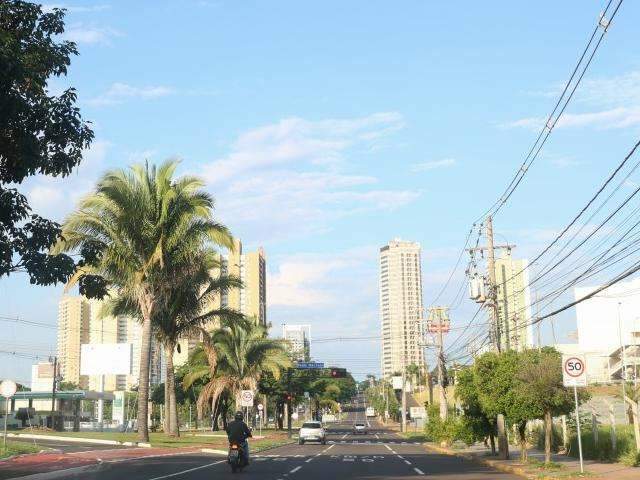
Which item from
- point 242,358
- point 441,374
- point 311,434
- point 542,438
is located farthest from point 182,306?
point 242,358

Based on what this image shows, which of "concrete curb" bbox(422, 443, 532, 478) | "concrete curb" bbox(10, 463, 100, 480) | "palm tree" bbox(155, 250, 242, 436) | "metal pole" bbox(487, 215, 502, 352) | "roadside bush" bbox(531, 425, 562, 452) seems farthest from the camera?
"palm tree" bbox(155, 250, 242, 436)

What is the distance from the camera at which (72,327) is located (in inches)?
6245

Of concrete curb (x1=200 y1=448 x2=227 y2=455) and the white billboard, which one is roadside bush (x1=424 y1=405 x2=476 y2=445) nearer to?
concrete curb (x1=200 y1=448 x2=227 y2=455)

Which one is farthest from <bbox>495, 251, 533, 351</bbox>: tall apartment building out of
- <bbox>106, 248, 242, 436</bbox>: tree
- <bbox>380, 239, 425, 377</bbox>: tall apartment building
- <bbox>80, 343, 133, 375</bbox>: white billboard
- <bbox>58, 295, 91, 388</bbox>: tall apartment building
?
<bbox>380, 239, 425, 377</bbox>: tall apartment building

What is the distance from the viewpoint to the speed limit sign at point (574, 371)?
68.1 ft

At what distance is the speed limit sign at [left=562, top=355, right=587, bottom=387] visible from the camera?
817 inches

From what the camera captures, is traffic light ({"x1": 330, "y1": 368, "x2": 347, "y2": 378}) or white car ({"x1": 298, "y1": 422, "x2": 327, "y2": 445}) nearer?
white car ({"x1": 298, "y1": 422, "x2": 327, "y2": 445})

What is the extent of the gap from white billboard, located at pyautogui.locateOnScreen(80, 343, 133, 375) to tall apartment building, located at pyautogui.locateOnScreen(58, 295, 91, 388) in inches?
1990

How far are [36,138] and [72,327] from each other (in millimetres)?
152179

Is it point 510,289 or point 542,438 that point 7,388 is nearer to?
point 542,438

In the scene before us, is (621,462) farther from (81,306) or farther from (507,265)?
(81,306)

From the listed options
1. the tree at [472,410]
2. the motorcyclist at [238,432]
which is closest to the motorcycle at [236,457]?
the motorcyclist at [238,432]

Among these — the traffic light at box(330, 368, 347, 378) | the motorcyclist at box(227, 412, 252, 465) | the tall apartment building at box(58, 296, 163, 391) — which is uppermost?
the tall apartment building at box(58, 296, 163, 391)

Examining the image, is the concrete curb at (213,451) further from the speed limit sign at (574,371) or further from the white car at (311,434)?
the speed limit sign at (574,371)
